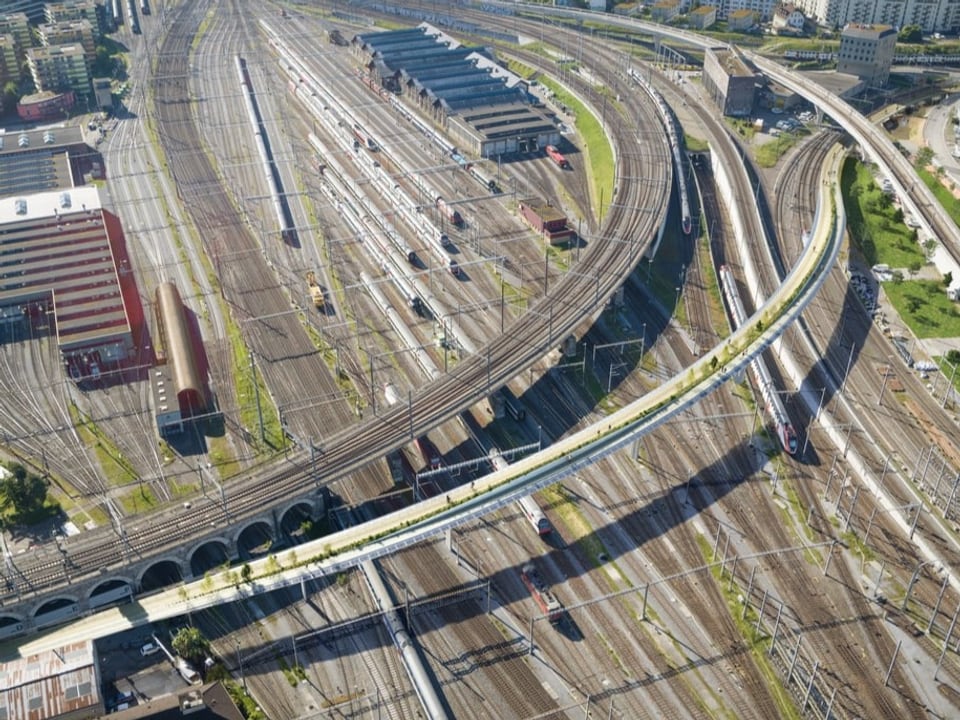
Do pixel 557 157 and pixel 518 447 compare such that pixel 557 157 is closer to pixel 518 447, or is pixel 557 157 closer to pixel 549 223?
pixel 549 223

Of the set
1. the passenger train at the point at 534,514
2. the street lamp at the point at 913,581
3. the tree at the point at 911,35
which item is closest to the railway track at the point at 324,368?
the passenger train at the point at 534,514

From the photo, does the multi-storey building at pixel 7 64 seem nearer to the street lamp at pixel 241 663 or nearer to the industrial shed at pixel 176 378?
the industrial shed at pixel 176 378

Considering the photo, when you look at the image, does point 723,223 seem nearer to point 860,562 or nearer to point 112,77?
point 860,562

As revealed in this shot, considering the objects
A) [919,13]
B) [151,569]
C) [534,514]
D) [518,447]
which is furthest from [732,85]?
[151,569]

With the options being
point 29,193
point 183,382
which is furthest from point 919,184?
point 29,193

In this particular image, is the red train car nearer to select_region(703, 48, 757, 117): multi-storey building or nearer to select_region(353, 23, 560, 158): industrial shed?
select_region(353, 23, 560, 158): industrial shed

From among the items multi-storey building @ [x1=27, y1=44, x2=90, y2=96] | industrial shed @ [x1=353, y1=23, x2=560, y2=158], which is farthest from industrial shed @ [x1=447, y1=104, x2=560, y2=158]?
multi-storey building @ [x1=27, y1=44, x2=90, y2=96]
